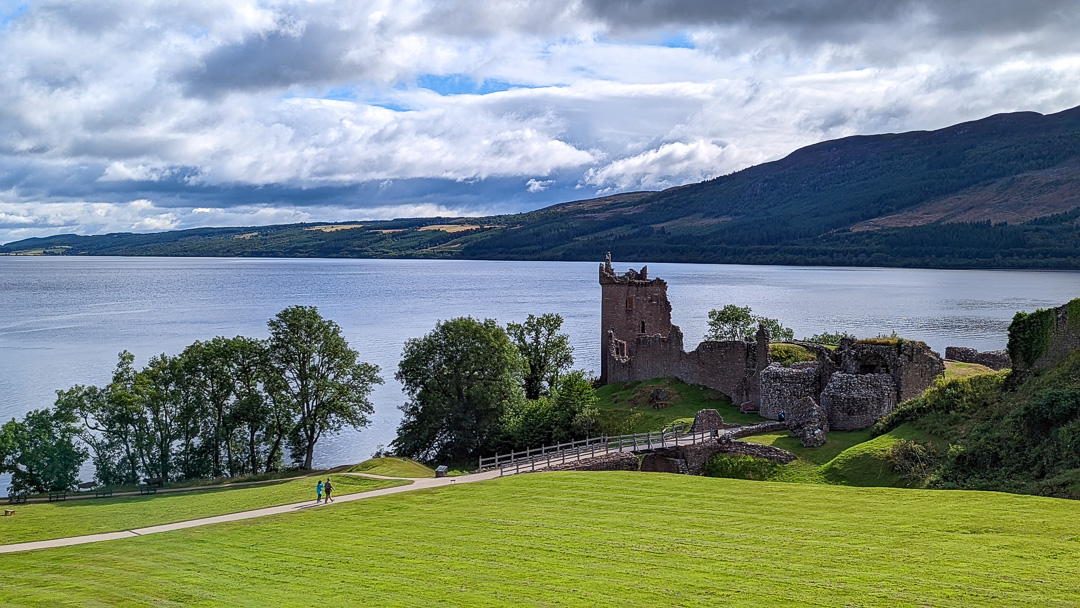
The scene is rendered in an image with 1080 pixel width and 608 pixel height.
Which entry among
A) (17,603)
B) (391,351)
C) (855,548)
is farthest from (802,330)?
(17,603)

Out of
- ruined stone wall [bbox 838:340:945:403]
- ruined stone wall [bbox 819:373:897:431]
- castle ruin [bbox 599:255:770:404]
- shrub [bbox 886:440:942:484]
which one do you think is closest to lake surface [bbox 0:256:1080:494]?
castle ruin [bbox 599:255:770:404]

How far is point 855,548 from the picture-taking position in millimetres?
20719

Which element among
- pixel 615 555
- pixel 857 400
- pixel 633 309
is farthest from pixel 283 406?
pixel 615 555

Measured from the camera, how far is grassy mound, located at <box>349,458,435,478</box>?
38.0 metres

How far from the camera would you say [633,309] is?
6400 centimetres

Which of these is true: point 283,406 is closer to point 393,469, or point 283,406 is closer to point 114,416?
point 114,416

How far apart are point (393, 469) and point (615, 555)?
1953cm

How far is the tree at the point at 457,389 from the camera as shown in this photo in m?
52.3

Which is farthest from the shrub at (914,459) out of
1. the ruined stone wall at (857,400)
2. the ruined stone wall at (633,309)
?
the ruined stone wall at (633,309)

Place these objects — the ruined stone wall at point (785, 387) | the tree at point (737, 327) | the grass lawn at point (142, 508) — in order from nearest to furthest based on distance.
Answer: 1. the grass lawn at point (142, 508)
2. the ruined stone wall at point (785, 387)
3. the tree at point (737, 327)

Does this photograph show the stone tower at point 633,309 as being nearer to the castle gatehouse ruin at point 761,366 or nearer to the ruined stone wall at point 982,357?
the castle gatehouse ruin at point 761,366

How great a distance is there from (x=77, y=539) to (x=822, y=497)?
23718mm

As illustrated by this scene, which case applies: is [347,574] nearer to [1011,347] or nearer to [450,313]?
[1011,347]

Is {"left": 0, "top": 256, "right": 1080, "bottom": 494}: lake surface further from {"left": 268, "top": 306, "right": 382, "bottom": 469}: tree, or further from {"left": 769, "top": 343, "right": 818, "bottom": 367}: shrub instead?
{"left": 769, "top": 343, "right": 818, "bottom": 367}: shrub
